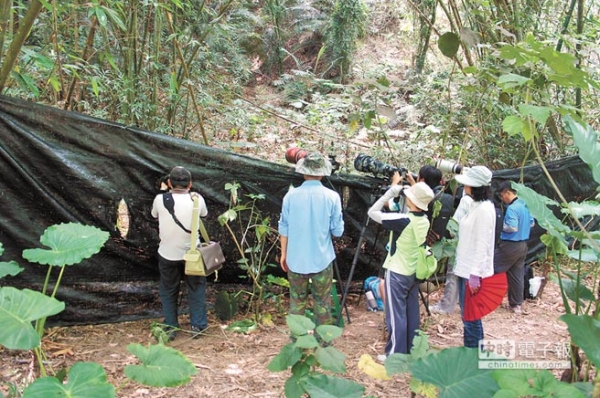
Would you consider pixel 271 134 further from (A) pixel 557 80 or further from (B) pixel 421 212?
(A) pixel 557 80

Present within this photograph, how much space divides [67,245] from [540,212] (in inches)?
77.4

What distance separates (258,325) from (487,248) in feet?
5.38

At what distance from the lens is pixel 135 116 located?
4797mm

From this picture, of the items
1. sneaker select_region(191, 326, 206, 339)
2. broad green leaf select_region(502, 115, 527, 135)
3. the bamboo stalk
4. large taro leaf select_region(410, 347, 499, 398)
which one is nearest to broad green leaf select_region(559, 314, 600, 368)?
large taro leaf select_region(410, 347, 499, 398)

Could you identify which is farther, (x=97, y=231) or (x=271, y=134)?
(x=271, y=134)

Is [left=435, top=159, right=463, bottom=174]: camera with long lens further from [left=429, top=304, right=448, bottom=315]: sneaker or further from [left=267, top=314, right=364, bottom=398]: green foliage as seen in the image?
[left=267, top=314, right=364, bottom=398]: green foliage

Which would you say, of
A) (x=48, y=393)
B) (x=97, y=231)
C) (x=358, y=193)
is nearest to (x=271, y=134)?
(x=358, y=193)

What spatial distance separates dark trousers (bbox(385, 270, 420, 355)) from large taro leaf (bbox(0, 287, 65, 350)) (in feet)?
6.37

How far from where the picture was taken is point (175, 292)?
3395 mm

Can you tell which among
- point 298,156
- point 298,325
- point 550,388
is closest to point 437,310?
point 298,156

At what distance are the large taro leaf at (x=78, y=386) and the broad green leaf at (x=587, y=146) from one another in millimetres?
1677

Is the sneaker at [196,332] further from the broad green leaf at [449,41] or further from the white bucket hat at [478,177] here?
the broad green leaf at [449,41]

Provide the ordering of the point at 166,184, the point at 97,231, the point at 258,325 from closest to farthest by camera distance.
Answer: the point at 97,231, the point at 166,184, the point at 258,325

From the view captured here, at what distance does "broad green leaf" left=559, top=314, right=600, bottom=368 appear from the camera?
4.72 feet
